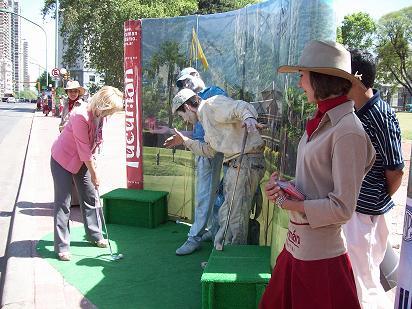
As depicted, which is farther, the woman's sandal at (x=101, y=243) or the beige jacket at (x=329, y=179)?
the woman's sandal at (x=101, y=243)

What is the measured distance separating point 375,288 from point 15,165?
414 inches

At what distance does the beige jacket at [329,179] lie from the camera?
6.20 ft

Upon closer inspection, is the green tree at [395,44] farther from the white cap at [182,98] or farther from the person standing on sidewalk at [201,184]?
the white cap at [182,98]

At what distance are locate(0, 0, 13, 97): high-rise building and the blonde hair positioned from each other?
346ft

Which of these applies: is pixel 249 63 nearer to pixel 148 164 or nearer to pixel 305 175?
pixel 148 164

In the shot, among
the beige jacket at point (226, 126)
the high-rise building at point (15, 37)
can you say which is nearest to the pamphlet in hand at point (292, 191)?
the beige jacket at point (226, 126)

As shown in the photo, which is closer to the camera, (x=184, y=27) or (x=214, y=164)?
(x=214, y=164)

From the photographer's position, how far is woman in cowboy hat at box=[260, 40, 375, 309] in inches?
74.9

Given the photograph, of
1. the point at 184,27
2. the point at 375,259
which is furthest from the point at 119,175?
the point at 375,259

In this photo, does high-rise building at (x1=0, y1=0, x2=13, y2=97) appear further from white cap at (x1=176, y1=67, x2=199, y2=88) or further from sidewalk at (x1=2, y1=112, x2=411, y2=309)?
white cap at (x1=176, y1=67, x2=199, y2=88)

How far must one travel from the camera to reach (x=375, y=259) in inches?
102

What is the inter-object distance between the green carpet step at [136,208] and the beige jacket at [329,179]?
11.8ft

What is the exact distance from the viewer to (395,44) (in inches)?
1436

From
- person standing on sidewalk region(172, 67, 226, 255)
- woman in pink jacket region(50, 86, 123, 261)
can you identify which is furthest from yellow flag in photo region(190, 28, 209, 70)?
woman in pink jacket region(50, 86, 123, 261)
